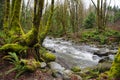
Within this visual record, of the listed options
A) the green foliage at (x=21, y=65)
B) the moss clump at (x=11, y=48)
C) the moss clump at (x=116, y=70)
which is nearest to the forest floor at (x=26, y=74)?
the green foliage at (x=21, y=65)

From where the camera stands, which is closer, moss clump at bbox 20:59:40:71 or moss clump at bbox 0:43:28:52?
moss clump at bbox 20:59:40:71

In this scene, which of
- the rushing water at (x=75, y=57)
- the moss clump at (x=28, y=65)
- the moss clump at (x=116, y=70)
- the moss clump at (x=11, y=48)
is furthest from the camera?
the rushing water at (x=75, y=57)

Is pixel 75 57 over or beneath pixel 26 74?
beneath

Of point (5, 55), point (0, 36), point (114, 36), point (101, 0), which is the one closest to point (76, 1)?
point (101, 0)

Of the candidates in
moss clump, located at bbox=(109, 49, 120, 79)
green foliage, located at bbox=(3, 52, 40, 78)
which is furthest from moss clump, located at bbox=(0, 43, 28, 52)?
moss clump, located at bbox=(109, 49, 120, 79)

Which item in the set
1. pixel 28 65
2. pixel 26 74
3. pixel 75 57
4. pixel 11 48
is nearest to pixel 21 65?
pixel 28 65

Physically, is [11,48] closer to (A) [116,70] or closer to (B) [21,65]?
(B) [21,65]

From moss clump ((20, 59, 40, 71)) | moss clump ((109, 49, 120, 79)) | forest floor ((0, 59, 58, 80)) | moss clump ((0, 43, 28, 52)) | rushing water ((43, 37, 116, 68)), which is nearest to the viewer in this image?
moss clump ((109, 49, 120, 79))

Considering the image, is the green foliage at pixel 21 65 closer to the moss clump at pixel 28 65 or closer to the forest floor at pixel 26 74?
the moss clump at pixel 28 65

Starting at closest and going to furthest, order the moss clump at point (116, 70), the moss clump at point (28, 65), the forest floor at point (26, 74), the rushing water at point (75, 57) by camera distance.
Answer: the moss clump at point (116, 70) → the forest floor at point (26, 74) → the moss clump at point (28, 65) → the rushing water at point (75, 57)

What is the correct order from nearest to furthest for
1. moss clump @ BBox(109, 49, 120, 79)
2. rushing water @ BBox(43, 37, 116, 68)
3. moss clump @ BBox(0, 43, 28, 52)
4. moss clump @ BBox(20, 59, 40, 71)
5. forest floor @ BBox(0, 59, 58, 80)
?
moss clump @ BBox(109, 49, 120, 79) → forest floor @ BBox(0, 59, 58, 80) → moss clump @ BBox(20, 59, 40, 71) → moss clump @ BBox(0, 43, 28, 52) → rushing water @ BBox(43, 37, 116, 68)

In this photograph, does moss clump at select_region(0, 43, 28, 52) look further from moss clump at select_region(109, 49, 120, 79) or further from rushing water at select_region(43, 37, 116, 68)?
moss clump at select_region(109, 49, 120, 79)

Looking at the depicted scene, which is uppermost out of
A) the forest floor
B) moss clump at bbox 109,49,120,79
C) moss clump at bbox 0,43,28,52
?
moss clump at bbox 0,43,28,52

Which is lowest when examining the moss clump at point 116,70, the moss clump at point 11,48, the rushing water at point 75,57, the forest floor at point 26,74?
the rushing water at point 75,57
